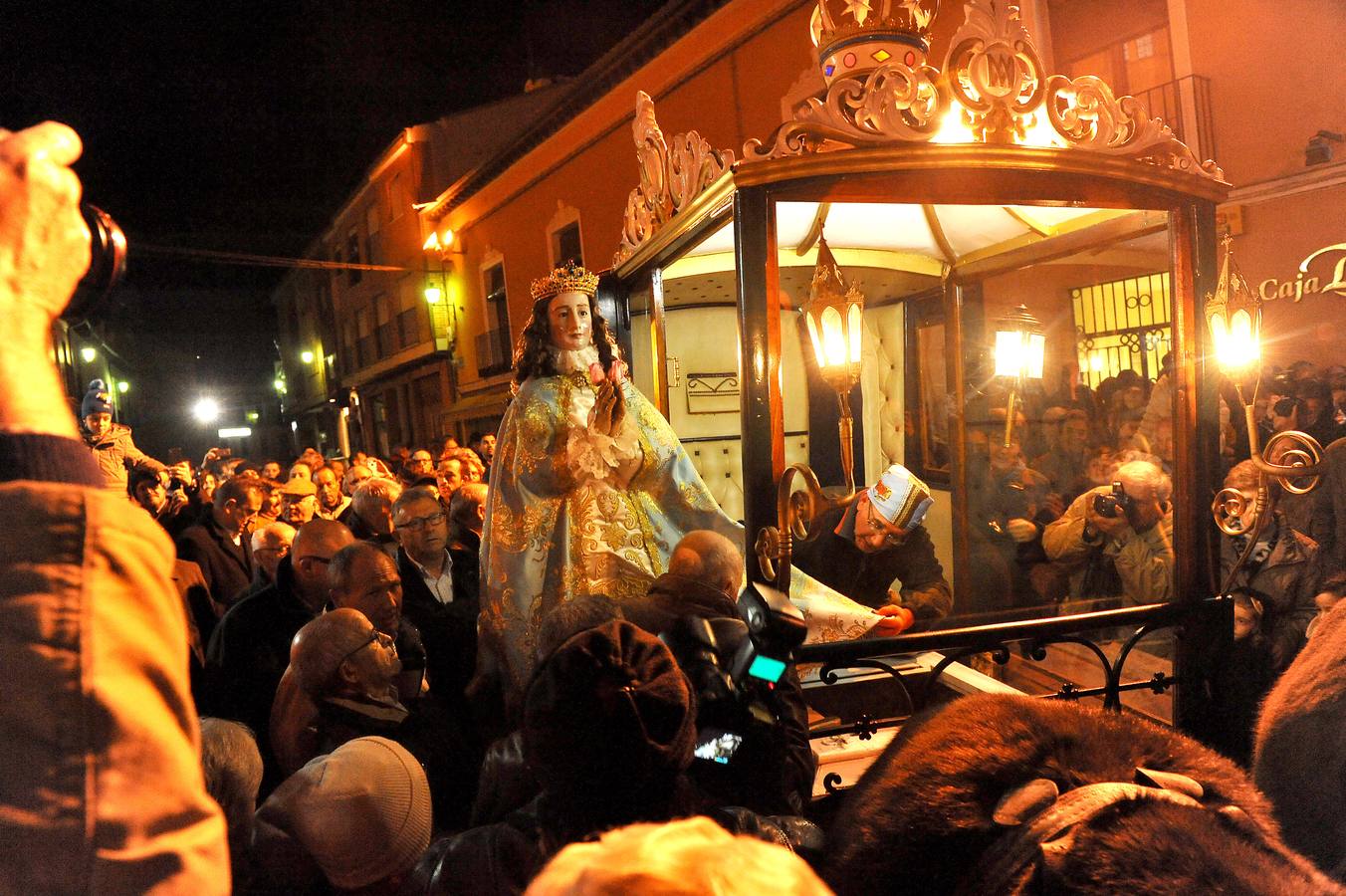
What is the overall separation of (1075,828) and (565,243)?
1718 centimetres

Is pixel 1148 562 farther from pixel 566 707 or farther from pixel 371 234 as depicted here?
pixel 371 234

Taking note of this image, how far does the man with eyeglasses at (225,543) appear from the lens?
5062 mm

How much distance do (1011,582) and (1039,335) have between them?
1.30m

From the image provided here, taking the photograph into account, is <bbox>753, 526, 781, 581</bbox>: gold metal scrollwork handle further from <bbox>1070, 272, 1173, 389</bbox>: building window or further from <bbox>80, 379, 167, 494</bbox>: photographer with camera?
<bbox>80, 379, 167, 494</bbox>: photographer with camera

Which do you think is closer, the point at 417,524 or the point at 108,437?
the point at 417,524

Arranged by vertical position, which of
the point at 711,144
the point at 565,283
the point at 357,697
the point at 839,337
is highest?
the point at 711,144

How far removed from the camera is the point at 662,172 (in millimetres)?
3719

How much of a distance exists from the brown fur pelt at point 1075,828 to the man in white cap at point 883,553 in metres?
2.33

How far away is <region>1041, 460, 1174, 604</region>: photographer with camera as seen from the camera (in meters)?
3.54

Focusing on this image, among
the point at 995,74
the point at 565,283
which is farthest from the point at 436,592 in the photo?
the point at 995,74

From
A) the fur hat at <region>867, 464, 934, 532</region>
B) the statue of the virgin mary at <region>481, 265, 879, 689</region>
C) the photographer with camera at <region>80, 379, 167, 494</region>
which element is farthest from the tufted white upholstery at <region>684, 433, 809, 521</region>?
the photographer with camera at <region>80, 379, 167, 494</region>

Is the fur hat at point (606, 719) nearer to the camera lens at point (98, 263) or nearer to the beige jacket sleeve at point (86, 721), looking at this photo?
the beige jacket sleeve at point (86, 721)

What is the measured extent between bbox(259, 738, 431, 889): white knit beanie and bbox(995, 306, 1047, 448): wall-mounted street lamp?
3.60 m

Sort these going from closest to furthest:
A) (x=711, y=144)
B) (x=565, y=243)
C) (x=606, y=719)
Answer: (x=606, y=719), (x=711, y=144), (x=565, y=243)
